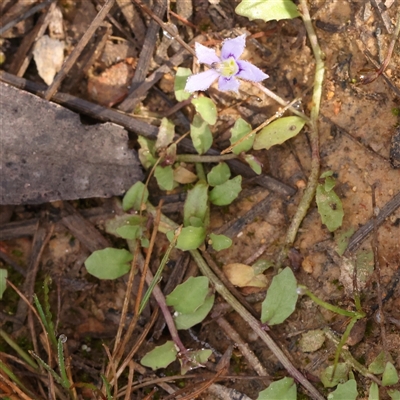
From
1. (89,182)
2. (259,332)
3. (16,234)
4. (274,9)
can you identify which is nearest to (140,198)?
(89,182)

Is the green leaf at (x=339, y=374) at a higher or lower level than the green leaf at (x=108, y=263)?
lower

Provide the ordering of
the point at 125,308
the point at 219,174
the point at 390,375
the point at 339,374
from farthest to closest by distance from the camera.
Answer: the point at 219,174 → the point at 125,308 → the point at 339,374 → the point at 390,375

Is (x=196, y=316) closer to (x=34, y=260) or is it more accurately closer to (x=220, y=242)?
(x=220, y=242)

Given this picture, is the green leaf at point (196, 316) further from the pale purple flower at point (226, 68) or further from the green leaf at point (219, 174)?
the pale purple flower at point (226, 68)

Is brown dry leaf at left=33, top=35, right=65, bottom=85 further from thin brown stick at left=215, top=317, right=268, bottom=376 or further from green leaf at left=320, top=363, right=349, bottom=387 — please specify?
green leaf at left=320, top=363, right=349, bottom=387

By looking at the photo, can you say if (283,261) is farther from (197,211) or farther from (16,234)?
(16,234)

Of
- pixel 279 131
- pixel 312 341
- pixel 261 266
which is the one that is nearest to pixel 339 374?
pixel 312 341

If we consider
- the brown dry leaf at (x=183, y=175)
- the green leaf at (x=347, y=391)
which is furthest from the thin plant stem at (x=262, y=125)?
the green leaf at (x=347, y=391)
